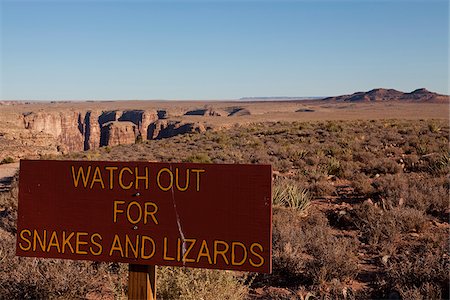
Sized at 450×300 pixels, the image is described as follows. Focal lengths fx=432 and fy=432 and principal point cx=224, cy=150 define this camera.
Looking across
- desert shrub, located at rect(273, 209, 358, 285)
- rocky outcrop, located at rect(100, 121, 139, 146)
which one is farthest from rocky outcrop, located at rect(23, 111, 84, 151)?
desert shrub, located at rect(273, 209, 358, 285)

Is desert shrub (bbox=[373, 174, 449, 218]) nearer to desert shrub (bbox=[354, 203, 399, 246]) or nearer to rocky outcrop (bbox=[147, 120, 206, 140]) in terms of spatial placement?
desert shrub (bbox=[354, 203, 399, 246])

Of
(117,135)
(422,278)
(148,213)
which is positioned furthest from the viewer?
(117,135)

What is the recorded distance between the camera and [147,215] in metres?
2.64

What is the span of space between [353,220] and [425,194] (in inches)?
71.9

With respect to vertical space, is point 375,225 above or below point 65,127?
below

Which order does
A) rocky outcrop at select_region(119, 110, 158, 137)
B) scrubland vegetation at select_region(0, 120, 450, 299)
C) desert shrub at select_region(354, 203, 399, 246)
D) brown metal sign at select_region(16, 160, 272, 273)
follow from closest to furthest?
brown metal sign at select_region(16, 160, 272, 273) < scrubland vegetation at select_region(0, 120, 450, 299) < desert shrub at select_region(354, 203, 399, 246) < rocky outcrop at select_region(119, 110, 158, 137)

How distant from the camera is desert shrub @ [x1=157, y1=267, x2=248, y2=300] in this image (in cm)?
362

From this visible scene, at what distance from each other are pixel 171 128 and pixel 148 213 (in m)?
54.6

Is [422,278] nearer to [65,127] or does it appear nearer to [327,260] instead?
[327,260]

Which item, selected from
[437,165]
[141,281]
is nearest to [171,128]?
[437,165]

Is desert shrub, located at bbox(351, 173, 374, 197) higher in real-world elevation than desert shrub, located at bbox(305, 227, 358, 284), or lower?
higher

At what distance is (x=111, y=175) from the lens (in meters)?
2.68

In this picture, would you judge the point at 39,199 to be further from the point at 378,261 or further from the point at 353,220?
the point at 353,220

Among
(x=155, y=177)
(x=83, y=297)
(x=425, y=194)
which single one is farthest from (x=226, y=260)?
(x=425, y=194)
